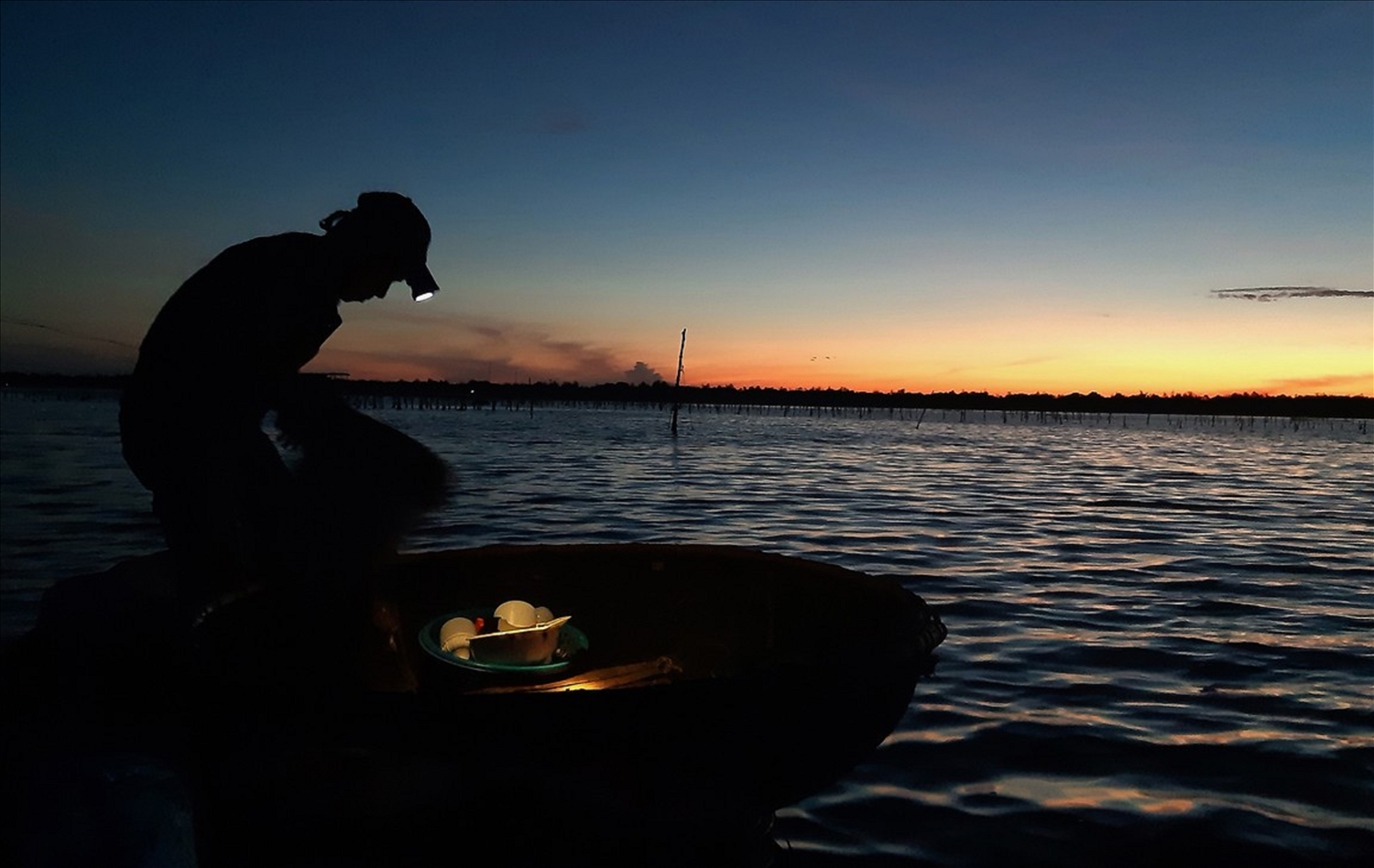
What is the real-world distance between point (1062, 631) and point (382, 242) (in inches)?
311

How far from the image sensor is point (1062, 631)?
9.31 metres

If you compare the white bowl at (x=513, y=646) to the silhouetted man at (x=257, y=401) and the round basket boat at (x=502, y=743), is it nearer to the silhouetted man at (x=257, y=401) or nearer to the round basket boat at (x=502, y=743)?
the round basket boat at (x=502, y=743)

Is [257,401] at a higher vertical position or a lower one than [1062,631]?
higher

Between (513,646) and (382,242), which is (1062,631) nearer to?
(513,646)

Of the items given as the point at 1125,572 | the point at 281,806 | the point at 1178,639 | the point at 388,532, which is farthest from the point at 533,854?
the point at 1125,572

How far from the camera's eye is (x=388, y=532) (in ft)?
13.7

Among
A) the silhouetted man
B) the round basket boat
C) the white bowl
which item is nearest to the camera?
the round basket boat

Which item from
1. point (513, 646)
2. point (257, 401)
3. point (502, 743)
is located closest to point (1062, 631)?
point (513, 646)

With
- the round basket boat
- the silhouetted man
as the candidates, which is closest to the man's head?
the silhouetted man

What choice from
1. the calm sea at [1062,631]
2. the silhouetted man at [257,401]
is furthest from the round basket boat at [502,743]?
the calm sea at [1062,631]

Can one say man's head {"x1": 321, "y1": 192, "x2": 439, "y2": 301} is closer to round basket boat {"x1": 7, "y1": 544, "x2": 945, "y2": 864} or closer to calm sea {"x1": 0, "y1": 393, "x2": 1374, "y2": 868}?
calm sea {"x1": 0, "y1": 393, "x2": 1374, "y2": 868}

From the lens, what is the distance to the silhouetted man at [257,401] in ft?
13.3

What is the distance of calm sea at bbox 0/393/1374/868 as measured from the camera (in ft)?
17.1

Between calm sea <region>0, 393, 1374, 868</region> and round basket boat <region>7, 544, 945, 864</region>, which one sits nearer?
round basket boat <region>7, 544, 945, 864</region>
